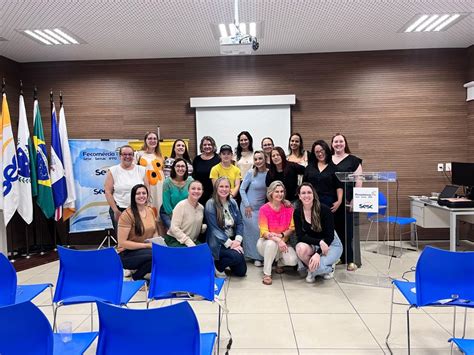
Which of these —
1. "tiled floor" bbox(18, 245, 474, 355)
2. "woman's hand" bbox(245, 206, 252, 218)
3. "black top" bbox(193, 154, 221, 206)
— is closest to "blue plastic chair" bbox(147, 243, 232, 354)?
"tiled floor" bbox(18, 245, 474, 355)

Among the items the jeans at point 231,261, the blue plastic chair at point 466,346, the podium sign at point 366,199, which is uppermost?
the podium sign at point 366,199

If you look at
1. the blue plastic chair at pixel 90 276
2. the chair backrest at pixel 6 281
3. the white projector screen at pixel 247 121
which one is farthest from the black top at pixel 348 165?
the chair backrest at pixel 6 281

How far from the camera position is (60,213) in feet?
17.7

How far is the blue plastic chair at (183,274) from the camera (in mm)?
A: 2562

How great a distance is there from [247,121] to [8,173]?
11.9 feet

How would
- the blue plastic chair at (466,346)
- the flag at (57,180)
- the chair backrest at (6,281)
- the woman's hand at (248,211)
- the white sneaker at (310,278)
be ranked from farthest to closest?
the flag at (57,180)
the woman's hand at (248,211)
the white sneaker at (310,278)
the chair backrest at (6,281)
the blue plastic chair at (466,346)

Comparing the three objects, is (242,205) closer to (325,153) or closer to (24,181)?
(325,153)

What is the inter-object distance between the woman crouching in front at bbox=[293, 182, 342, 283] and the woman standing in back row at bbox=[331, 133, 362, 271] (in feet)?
1.07

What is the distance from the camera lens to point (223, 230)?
4.23 meters

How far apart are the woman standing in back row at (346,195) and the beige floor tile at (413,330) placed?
1234 mm

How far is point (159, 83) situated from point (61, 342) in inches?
192

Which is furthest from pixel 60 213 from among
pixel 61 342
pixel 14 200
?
pixel 61 342

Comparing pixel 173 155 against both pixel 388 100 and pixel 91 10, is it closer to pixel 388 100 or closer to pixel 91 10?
pixel 91 10

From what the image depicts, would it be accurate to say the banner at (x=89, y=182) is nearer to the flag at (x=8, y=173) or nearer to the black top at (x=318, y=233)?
the flag at (x=8, y=173)
